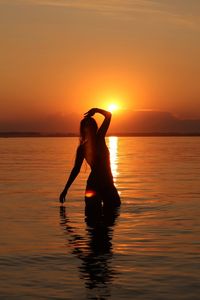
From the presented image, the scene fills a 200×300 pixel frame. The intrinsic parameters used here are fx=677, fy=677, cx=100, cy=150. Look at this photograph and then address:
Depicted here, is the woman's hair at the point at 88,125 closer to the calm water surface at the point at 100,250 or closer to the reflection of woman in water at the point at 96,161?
the reflection of woman in water at the point at 96,161

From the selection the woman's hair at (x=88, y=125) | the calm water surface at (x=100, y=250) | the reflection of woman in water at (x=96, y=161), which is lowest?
the calm water surface at (x=100, y=250)

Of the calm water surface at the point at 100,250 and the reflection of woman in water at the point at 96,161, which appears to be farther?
the reflection of woman in water at the point at 96,161

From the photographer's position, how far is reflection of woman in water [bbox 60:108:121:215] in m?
13.3

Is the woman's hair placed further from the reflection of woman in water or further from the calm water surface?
the calm water surface

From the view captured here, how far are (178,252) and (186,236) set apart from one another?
1.58 metres

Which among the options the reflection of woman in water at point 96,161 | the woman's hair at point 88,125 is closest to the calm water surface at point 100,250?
the reflection of woman in water at point 96,161

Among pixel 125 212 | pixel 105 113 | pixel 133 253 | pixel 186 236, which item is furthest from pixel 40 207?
pixel 133 253

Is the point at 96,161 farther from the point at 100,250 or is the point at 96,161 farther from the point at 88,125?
the point at 100,250

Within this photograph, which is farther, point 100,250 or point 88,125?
point 88,125

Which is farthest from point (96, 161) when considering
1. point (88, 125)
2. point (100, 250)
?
point (100, 250)

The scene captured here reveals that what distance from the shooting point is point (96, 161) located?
13633 millimetres

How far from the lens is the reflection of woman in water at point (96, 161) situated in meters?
13.3

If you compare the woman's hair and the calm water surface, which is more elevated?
the woman's hair

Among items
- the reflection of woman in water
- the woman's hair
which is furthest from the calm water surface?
the woman's hair
